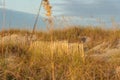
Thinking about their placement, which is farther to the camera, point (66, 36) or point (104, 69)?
point (66, 36)

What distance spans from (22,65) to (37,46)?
1.47m

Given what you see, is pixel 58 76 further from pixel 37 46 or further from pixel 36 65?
pixel 37 46

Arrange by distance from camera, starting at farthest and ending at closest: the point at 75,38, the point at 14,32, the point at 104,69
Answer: the point at 14,32
the point at 75,38
the point at 104,69

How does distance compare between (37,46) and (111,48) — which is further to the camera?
(111,48)

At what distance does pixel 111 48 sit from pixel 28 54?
2.14 meters

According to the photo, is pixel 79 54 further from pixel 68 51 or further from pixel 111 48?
pixel 111 48

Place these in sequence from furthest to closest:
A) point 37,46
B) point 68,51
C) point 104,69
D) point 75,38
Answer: point 75,38, point 37,46, point 68,51, point 104,69

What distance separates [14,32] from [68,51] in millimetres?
4937

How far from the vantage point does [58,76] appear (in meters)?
4.64

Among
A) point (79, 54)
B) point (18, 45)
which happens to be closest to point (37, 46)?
point (18, 45)

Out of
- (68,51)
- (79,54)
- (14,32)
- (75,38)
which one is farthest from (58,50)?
(14,32)

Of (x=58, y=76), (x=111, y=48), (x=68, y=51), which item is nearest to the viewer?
(x=58, y=76)

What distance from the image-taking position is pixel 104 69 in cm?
494

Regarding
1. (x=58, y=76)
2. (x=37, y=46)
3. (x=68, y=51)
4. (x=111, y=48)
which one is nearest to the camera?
(x=58, y=76)
